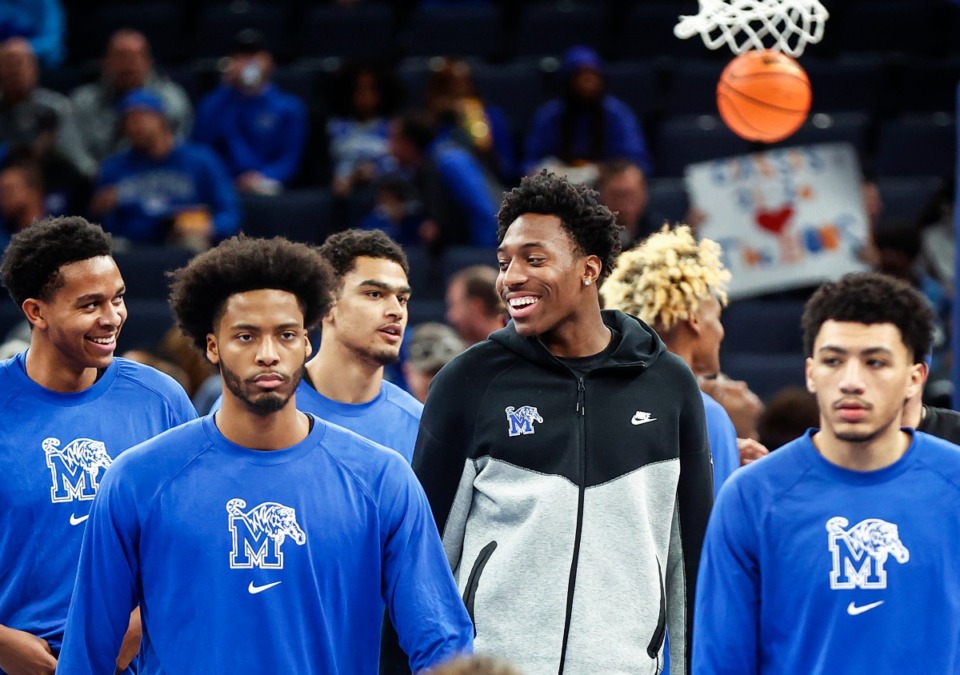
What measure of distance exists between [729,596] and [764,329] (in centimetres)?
618

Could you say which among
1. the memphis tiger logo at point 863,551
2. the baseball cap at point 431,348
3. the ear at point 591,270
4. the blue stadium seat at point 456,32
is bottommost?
the memphis tiger logo at point 863,551

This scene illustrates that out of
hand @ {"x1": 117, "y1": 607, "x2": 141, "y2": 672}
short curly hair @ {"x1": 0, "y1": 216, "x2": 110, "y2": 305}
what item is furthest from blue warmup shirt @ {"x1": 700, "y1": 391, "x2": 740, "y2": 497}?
short curly hair @ {"x1": 0, "y1": 216, "x2": 110, "y2": 305}

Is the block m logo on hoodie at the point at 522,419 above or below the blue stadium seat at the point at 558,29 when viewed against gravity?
below

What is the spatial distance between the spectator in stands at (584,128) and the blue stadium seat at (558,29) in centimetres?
142

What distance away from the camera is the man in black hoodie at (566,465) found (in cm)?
417

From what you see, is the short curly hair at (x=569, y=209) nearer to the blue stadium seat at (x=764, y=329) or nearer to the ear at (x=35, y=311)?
the ear at (x=35, y=311)

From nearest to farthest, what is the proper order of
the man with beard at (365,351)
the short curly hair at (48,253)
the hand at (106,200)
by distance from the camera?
the short curly hair at (48,253), the man with beard at (365,351), the hand at (106,200)

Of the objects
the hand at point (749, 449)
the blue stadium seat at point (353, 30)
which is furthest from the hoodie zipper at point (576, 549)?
the blue stadium seat at point (353, 30)

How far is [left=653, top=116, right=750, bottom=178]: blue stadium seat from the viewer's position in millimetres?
10836

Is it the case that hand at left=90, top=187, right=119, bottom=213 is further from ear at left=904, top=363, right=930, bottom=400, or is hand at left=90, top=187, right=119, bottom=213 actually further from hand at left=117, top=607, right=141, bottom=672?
ear at left=904, top=363, right=930, bottom=400

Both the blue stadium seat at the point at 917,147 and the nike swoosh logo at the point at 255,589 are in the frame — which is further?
the blue stadium seat at the point at 917,147

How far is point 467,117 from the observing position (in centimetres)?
1054

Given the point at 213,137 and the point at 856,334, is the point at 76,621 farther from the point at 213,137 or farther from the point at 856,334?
the point at 213,137

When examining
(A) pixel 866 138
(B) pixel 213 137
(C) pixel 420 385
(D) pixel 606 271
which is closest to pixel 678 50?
(A) pixel 866 138
